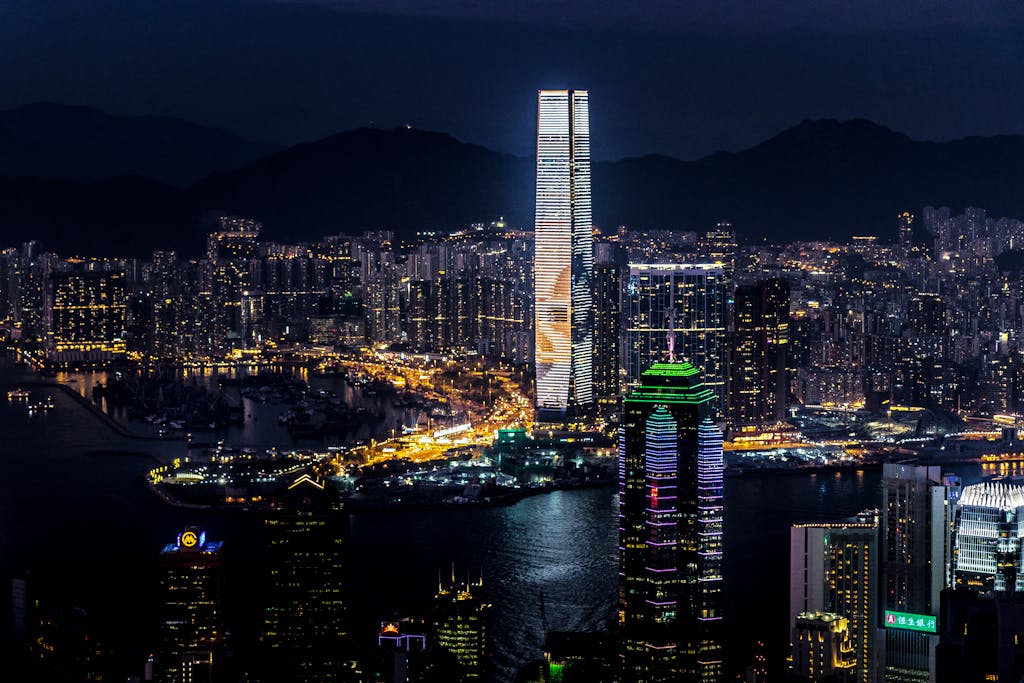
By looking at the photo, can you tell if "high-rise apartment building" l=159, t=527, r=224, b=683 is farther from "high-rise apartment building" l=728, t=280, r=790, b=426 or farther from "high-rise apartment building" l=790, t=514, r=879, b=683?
"high-rise apartment building" l=728, t=280, r=790, b=426

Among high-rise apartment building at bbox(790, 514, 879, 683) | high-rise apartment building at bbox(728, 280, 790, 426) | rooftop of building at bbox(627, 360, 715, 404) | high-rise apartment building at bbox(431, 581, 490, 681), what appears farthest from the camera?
high-rise apartment building at bbox(728, 280, 790, 426)

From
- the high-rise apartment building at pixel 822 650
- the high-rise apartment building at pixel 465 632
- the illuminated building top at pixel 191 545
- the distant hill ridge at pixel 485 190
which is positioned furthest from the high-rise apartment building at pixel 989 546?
the distant hill ridge at pixel 485 190

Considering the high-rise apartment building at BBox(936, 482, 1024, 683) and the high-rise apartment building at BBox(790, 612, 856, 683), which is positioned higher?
the high-rise apartment building at BBox(936, 482, 1024, 683)

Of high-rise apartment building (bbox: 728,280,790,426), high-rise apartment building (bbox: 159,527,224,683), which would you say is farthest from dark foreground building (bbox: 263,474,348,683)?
high-rise apartment building (bbox: 728,280,790,426)

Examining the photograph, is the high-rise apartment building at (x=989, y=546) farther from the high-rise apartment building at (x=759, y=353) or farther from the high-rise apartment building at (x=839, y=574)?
the high-rise apartment building at (x=759, y=353)

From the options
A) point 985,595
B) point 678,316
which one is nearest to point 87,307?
point 678,316

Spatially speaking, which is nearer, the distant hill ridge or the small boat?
the small boat

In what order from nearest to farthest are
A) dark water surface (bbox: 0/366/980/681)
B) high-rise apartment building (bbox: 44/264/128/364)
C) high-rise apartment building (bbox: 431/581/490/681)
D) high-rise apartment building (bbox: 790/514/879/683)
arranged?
1. high-rise apartment building (bbox: 431/581/490/681)
2. high-rise apartment building (bbox: 790/514/879/683)
3. dark water surface (bbox: 0/366/980/681)
4. high-rise apartment building (bbox: 44/264/128/364)

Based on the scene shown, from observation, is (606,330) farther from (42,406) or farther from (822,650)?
(822,650)
